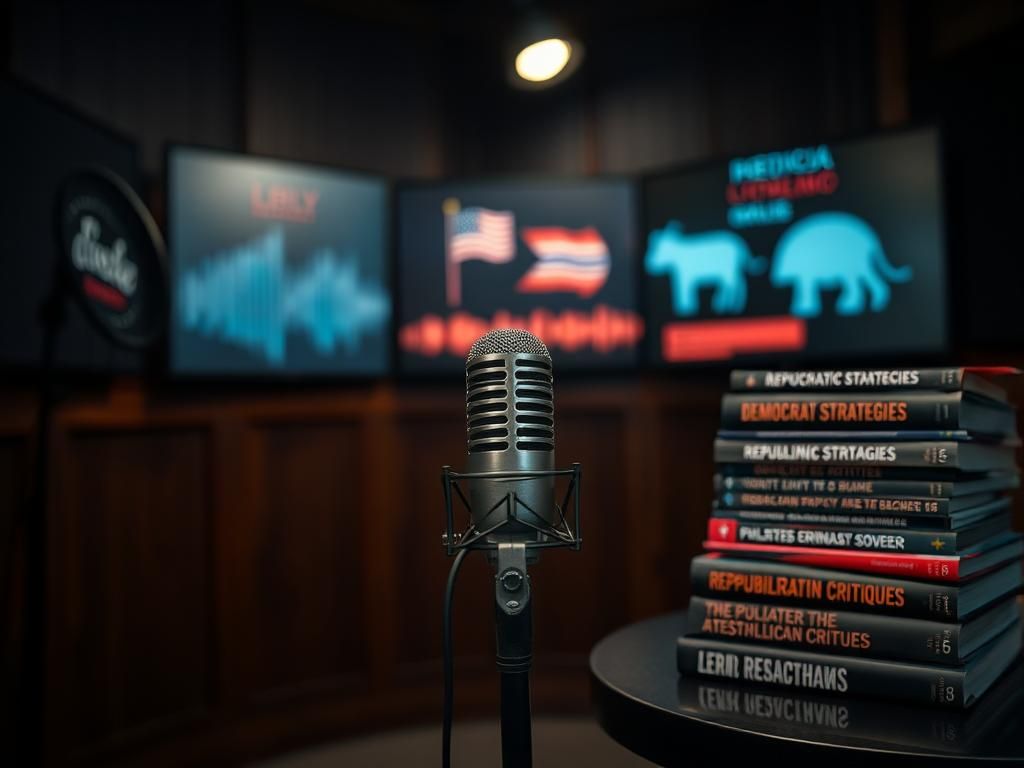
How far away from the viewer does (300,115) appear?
10.3 ft

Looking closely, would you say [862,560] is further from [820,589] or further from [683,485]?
[683,485]

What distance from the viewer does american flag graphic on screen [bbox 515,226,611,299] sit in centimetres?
312

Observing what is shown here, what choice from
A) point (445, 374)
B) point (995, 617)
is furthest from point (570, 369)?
point (995, 617)

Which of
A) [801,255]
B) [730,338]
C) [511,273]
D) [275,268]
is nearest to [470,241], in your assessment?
[511,273]

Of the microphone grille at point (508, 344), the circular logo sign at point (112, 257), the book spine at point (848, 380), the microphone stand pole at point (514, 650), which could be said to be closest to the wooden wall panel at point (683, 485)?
the circular logo sign at point (112, 257)

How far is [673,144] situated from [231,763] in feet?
8.83

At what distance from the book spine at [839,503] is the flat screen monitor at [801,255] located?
182cm

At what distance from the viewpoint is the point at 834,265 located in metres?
2.63

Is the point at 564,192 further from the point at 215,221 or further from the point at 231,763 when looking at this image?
the point at 231,763

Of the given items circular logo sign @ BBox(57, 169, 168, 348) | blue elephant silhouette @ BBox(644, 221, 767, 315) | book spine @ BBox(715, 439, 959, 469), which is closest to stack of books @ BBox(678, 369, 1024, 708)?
book spine @ BBox(715, 439, 959, 469)

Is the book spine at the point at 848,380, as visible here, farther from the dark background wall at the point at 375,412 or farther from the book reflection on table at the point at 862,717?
the dark background wall at the point at 375,412

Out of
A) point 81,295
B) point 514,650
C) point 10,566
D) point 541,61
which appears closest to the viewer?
point 514,650

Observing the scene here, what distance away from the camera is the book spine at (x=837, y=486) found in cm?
84

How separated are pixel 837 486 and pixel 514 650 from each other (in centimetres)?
38
